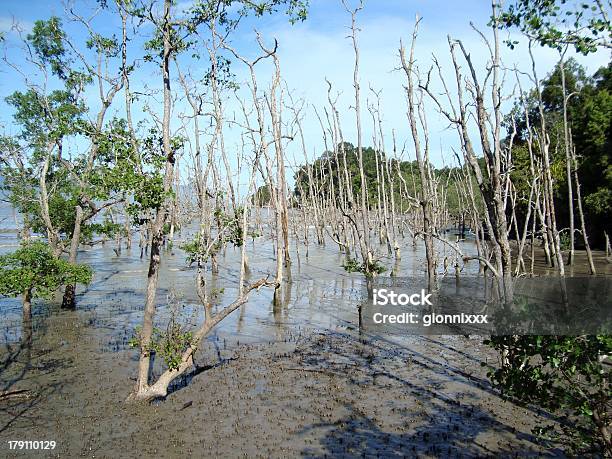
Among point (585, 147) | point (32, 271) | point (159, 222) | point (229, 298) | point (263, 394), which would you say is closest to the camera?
point (159, 222)

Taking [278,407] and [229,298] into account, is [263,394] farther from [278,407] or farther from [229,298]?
[229,298]

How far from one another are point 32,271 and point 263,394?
6.18 metres

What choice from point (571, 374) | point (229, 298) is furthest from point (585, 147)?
point (571, 374)

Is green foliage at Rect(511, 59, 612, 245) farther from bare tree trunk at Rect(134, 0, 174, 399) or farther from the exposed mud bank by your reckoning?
bare tree trunk at Rect(134, 0, 174, 399)

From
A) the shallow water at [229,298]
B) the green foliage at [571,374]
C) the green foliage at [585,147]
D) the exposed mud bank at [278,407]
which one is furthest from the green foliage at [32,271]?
the green foliage at [585,147]

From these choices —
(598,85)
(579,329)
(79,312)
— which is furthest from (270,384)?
(598,85)

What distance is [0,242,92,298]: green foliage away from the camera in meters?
11.3

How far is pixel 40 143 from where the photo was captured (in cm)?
1602

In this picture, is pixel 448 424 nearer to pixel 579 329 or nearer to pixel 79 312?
pixel 579 329

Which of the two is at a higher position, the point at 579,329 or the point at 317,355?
the point at 579,329

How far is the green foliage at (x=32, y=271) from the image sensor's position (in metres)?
11.3

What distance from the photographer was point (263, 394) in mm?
9438

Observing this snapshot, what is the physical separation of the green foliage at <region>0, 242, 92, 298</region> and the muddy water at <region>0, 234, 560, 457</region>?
56.8 inches

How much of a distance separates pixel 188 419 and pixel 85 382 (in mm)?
2865
